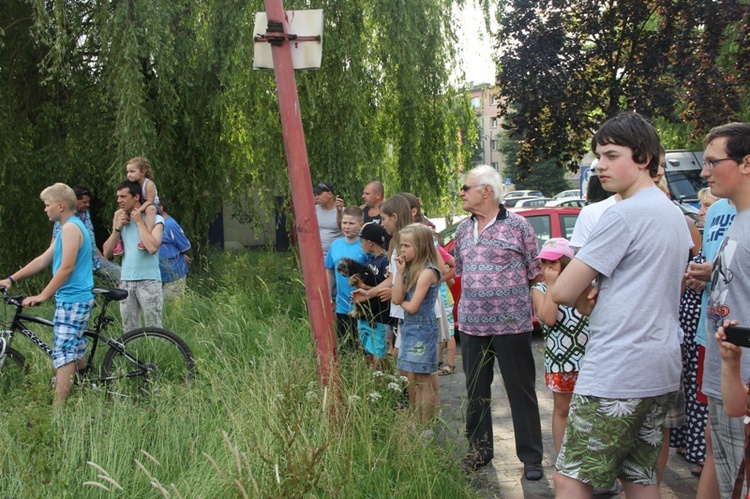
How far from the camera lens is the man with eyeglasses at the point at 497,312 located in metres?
4.94

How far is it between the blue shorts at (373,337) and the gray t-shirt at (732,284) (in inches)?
120

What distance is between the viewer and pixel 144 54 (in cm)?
1055

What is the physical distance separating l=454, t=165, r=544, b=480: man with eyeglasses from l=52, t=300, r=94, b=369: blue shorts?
115 inches

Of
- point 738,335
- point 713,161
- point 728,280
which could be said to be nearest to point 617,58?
point 713,161

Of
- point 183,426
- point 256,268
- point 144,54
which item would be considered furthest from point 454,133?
point 183,426

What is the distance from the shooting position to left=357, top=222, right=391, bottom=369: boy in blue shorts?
19.8 feet

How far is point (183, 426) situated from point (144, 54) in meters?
7.12

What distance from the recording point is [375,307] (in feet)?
20.0

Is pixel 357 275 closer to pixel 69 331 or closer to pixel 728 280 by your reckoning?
pixel 69 331

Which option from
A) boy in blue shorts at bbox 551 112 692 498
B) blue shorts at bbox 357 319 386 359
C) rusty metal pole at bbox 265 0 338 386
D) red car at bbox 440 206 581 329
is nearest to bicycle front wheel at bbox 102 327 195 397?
blue shorts at bbox 357 319 386 359

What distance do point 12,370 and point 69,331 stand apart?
0.73 m

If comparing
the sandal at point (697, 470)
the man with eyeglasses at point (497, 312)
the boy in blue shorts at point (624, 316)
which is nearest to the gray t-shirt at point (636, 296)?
the boy in blue shorts at point (624, 316)

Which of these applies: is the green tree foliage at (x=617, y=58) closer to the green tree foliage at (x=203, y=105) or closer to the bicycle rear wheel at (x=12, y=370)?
the green tree foliage at (x=203, y=105)

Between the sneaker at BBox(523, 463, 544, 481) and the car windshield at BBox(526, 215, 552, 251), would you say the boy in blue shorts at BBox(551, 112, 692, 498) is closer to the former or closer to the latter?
the sneaker at BBox(523, 463, 544, 481)
